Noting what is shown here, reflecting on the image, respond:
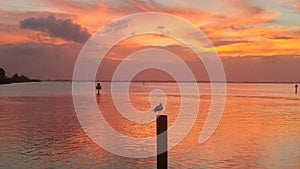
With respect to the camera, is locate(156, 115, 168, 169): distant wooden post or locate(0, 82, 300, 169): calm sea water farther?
locate(0, 82, 300, 169): calm sea water

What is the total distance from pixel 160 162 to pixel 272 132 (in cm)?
1476

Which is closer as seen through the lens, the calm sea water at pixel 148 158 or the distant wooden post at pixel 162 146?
the distant wooden post at pixel 162 146

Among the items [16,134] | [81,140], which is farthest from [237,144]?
[16,134]

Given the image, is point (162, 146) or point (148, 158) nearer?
point (162, 146)

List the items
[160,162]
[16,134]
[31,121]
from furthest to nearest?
[31,121], [16,134], [160,162]

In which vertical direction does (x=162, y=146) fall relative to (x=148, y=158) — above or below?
above

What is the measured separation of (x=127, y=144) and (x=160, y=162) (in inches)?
316

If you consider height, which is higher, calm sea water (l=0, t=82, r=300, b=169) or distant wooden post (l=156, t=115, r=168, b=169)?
distant wooden post (l=156, t=115, r=168, b=169)

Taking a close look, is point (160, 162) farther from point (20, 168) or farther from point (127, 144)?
point (127, 144)

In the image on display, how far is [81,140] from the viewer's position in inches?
798

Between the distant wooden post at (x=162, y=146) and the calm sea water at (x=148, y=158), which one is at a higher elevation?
the distant wooden post at (x=162, y=146)

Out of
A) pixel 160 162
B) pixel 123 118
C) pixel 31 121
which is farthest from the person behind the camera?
pixel 123 118

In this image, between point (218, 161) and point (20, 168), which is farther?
point (218, 161)

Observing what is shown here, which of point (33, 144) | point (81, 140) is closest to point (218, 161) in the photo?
point (81, 140)
